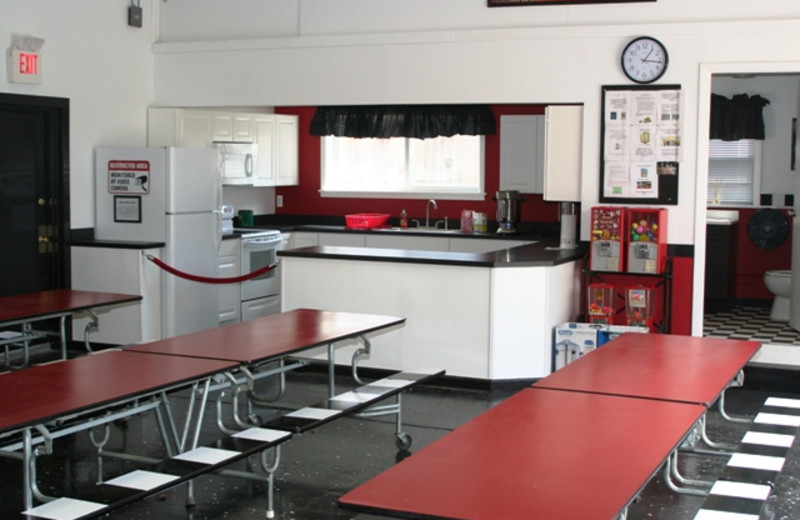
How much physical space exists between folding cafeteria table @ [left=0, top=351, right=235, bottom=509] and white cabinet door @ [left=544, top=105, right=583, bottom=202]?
3702mm

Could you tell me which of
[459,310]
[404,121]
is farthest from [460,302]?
[404,121]

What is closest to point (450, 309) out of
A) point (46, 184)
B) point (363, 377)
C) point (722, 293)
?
point (363, 377)

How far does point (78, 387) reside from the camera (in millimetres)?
3861

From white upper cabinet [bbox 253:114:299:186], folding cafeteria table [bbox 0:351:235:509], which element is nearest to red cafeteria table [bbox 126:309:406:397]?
folding cafeteria table [bbox 0:351:235:509]

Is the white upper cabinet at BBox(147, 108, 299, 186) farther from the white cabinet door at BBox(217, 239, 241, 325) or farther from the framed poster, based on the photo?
the framed poster

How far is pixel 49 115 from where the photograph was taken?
25.7ft

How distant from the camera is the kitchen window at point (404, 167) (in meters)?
9.98

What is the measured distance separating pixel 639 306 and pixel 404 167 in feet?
12.6

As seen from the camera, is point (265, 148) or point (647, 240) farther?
point (265, 148)

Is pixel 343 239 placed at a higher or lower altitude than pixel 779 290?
higher

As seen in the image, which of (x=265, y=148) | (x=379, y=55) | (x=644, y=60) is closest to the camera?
(x=644, y=60)

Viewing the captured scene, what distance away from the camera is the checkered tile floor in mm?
8125

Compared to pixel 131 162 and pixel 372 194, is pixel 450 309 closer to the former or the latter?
pixel 131 162

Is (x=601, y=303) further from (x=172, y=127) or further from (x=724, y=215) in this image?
(x=172, y=127)
